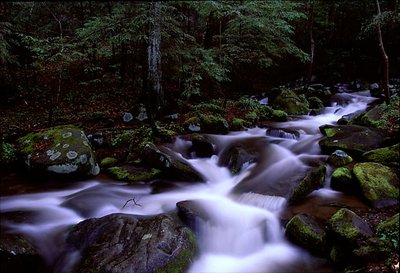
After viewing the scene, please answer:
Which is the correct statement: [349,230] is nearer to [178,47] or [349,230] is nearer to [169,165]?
[169,165]

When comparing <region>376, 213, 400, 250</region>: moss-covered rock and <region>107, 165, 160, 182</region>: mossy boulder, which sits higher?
<region>107, 165, 160, 182</region>: mossy boulder

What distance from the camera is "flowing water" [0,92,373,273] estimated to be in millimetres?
5711

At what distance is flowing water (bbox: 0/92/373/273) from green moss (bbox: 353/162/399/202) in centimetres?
78

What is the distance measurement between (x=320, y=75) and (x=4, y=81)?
17.5 meters

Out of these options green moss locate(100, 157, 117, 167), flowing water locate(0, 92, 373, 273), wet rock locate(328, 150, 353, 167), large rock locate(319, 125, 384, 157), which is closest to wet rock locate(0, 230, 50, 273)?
flowing water locate(0, 92, 373, 273)

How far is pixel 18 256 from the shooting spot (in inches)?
198

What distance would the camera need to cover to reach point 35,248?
5445 mm

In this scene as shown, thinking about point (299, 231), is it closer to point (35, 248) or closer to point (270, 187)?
point (270, 187)

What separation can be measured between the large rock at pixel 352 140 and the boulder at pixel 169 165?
12.5 ft

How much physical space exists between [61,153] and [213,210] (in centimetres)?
404

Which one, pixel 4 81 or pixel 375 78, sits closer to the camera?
pixel 4 81

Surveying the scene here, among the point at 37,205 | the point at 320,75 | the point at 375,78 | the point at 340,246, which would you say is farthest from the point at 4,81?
the point at 375,78

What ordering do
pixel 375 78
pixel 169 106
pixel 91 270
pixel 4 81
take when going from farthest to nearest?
pixel 375 78, pixel 4 81, pixel 169 106, pixel 91 270

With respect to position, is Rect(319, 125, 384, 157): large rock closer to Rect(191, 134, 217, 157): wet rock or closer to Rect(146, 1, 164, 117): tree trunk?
Rect(191, 134, 217, 157): wet rock
